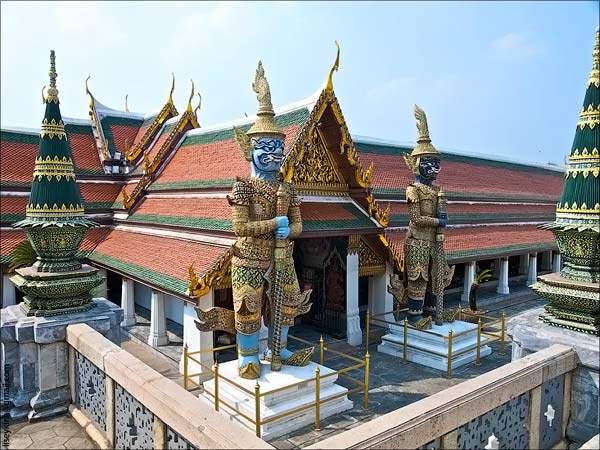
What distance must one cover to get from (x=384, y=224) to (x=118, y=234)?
9.59 metres

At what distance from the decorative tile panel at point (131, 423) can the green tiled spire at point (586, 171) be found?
596 cm

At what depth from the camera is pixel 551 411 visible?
5531mm

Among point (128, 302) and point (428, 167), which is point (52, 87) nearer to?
point (428, 167)

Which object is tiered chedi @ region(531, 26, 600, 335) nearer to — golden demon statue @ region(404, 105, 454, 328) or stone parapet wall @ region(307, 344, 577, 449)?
stone parapet wall @ region(307, 344, 577, 449)

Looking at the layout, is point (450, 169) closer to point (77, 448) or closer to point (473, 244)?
point (473, 244)

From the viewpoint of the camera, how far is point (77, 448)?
5484 millimetres

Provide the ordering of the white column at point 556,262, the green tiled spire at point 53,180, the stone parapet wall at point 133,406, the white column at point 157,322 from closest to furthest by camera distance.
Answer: the stone parapet wall at point 133,406
the green tiled spire at point 53,180
the white column at point 157,322
the white column at point 556,262

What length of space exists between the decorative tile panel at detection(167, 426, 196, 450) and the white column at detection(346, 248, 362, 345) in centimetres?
971

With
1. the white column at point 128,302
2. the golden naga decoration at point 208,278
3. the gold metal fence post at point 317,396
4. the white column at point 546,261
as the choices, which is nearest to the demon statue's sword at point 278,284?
the gold metal fence post at point 317,396

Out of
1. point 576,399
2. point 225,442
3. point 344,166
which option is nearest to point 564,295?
point 576,399

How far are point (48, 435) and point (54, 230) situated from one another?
3.00 meters

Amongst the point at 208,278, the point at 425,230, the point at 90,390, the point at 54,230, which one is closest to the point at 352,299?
the point at 425,230

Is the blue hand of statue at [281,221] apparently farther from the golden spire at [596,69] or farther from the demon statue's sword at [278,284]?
the golden spire at [596,69]

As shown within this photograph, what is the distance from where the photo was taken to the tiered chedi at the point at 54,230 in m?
6.95
